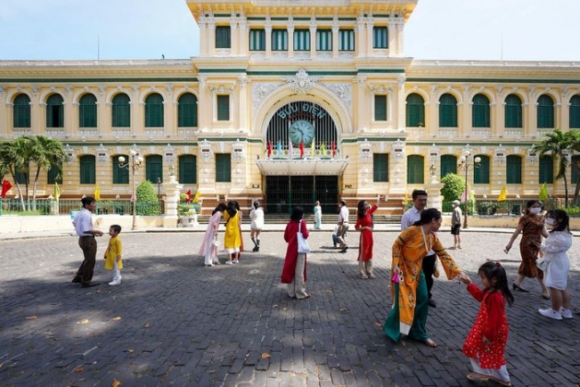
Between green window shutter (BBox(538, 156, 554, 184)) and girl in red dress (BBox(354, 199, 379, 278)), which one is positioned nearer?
girl in red dress (BBox(354, 199, 379, 278))

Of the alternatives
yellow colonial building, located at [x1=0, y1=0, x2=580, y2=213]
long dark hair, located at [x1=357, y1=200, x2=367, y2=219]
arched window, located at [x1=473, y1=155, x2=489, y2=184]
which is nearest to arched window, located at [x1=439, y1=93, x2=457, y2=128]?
yellow colonial building, located at [x1=0, y1=0, x2=580, y2=213]

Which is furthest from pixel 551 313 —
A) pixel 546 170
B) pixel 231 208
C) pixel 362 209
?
pixel 546 170

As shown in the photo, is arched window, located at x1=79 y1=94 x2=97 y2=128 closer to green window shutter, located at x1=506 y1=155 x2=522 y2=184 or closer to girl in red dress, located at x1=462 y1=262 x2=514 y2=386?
girl in red dress, located at x1=462 y1=262 x2=514 y2=386

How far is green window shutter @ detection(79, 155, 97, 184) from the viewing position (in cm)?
2988

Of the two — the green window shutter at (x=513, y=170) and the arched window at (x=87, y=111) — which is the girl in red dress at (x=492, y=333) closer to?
the green window shutter at (x=513, y=170)

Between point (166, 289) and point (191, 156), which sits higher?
point (191, 156)

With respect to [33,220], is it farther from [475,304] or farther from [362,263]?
[475,304]

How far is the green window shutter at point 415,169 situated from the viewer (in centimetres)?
2966

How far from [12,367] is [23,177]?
3082cm

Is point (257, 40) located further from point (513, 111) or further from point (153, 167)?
point (513, 111)

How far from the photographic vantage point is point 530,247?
23.9ft

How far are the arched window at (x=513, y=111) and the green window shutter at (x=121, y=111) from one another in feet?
99.0

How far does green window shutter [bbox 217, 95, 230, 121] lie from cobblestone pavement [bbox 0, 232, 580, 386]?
2055cm

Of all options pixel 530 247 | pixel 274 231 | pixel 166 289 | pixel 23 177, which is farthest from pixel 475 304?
pixel 23 177
